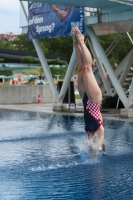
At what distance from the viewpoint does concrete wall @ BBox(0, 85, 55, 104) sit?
2844cm

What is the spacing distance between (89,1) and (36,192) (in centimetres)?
1139

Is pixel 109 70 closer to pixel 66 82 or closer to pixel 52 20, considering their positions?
pixel 66 82

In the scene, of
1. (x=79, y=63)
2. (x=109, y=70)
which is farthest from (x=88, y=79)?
(x=109, y=70)

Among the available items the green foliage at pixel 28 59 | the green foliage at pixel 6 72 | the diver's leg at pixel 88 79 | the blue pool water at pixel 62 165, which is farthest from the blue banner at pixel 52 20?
Result: the green foliage at pixel 6 72

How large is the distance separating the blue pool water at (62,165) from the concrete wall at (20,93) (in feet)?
40.2

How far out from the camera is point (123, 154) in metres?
11.1

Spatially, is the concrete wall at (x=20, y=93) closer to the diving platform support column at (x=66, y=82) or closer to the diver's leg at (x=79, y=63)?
the diving platform support column at (x=66, y=82)

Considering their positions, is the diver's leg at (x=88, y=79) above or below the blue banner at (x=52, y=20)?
below

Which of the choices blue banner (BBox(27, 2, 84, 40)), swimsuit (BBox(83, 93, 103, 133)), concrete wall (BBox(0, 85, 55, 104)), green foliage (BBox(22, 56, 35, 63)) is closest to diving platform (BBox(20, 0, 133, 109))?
blue banner (BBox(27, 2, 84, 40))

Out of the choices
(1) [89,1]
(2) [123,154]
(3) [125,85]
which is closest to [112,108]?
(3) [125,85]

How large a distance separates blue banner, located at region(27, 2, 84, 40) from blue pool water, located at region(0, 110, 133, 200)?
21.2 ft

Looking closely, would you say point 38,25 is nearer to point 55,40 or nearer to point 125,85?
point 125,85

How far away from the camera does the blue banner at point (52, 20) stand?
2098cm

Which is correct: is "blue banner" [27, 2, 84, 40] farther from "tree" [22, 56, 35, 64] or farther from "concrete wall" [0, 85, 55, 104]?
"tree" [22, 56, 35, 64]
